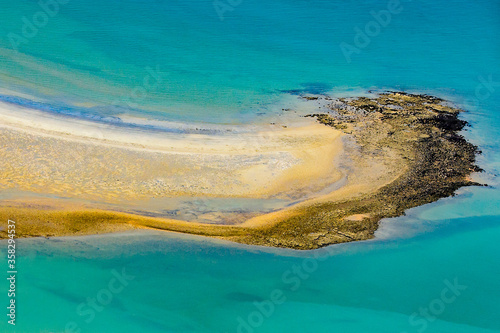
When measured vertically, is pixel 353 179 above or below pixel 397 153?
below

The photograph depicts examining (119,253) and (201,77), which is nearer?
(119,253)

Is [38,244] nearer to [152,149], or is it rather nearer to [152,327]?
[152,327]

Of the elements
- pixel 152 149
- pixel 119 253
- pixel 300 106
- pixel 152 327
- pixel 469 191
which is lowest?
pixel 152 327

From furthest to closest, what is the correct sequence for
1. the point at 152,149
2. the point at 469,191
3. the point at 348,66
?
the point at 348,66
the point at 152,149
the point at 469,191

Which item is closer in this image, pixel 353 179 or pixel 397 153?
pixel 353 179

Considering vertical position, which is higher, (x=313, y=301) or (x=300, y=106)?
(x=300, y=106)

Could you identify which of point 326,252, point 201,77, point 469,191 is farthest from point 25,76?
point 469,191

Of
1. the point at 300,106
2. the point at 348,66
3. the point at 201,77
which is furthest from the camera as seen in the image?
the point at 348,66
